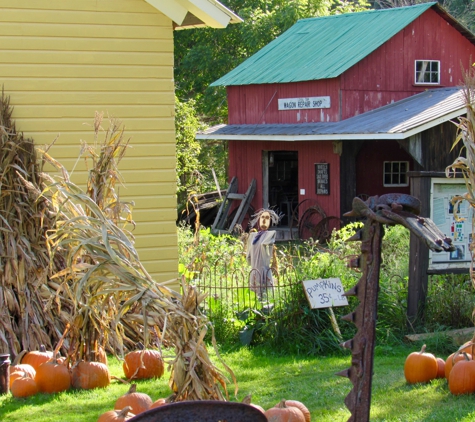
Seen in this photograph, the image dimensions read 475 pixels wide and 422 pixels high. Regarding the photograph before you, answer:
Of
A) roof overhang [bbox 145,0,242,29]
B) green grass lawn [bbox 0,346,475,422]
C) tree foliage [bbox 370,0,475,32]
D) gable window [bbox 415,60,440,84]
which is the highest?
tree foliage [bbox 370,0,475,32]

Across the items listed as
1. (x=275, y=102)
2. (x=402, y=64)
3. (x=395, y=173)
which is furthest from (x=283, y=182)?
(x=402, y=64)

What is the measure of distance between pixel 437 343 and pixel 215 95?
22.4 meters

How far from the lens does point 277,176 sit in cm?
2478

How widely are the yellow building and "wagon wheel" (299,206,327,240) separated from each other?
38.1 ft

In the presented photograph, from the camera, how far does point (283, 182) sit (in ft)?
80.8

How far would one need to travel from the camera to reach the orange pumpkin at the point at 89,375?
673 cm

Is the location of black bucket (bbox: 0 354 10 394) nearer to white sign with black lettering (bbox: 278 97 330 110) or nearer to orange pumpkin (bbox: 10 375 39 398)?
orange pumpkin (bbox: 10 375 39 398)

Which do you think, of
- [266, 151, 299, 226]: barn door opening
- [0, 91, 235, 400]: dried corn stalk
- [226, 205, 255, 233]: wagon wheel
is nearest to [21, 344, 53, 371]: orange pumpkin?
[0, 91, 235, 400]: dried corn stalk

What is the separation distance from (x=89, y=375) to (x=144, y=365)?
0.59 metres

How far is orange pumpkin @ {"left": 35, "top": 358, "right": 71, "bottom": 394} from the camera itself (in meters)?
6.62

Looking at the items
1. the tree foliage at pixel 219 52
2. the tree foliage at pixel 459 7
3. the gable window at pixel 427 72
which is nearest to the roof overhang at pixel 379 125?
the gable window at pixel 427 72

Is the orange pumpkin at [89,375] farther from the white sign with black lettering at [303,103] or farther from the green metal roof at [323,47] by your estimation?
the white sign with black lettering at [303,103]

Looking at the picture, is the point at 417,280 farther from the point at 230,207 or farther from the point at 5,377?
the point at 230,207

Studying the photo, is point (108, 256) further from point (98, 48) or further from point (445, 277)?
point (445, 277)
